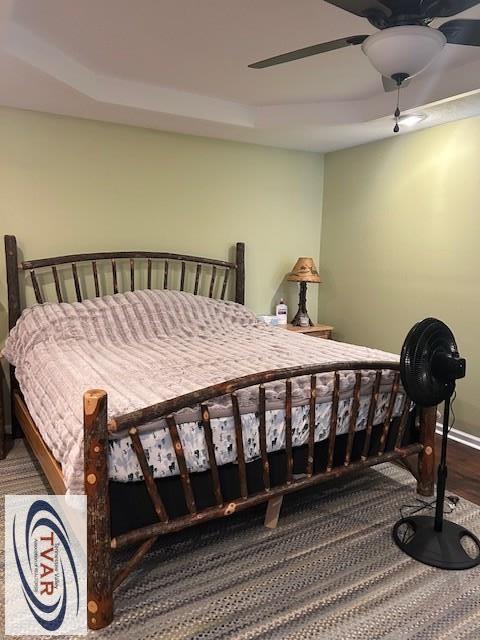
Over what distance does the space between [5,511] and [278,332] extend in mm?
2021

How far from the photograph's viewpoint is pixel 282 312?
4.38m

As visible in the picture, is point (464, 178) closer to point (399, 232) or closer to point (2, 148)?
point (399, 232)

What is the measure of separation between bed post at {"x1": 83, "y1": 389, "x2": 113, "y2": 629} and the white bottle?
2836 mm

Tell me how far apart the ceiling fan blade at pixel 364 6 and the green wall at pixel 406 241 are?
1980 mm

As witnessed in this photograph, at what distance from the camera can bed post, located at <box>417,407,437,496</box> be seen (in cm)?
255

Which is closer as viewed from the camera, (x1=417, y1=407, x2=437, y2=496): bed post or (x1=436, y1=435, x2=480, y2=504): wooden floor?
(x1=417, y1=407, x2=437, y2=496): bed post

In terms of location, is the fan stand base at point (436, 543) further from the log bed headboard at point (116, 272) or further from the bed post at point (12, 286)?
the bed post at point (12, 286)

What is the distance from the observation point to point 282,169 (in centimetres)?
438

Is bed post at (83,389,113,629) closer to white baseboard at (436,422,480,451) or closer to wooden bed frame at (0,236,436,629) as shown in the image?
wooden bed frame at (0,236,436,629)

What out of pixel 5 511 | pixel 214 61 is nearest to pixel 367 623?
pixel 5 511

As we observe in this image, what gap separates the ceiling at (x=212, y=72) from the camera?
219 centimetres

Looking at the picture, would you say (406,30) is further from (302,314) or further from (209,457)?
(302,314)

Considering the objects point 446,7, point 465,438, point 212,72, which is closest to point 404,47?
point 446,7

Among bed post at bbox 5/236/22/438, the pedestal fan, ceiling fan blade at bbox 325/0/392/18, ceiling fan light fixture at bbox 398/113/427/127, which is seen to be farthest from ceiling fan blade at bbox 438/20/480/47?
bed post at bbox 5/236/22/438
